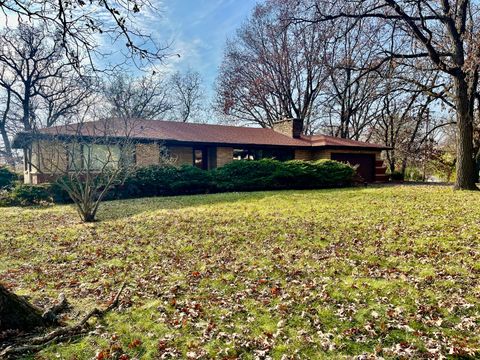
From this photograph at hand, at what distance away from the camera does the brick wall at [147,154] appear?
672 inches

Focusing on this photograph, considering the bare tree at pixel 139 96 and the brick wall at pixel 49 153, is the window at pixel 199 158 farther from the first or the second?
the brick wall at pixel 49 153

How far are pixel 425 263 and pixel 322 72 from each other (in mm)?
24602

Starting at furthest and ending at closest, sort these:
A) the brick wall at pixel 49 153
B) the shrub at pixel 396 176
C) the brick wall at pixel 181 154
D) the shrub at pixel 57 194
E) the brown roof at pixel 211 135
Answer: the shrub at pixel 396 176
the brick wall at pixel 181 154
the brown roof at pixel 211 135
the shrub at pixel 57 194
the brick wall at pixel 49 153

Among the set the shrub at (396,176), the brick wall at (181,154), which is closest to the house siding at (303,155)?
the shrub at (396,176)

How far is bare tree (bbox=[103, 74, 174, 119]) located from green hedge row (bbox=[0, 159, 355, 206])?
3.55 meters

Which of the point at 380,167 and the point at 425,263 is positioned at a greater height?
the point at 380,167

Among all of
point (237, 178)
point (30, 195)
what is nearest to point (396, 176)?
point (237, 178)

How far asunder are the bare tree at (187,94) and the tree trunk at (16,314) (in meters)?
30.7

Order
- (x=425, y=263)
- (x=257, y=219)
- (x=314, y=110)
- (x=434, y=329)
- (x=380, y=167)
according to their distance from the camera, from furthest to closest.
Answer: (x=314, y=110) < (x=380, y=167) < (x=257, y=219) < (x=425, y=263) < (x=434, y=329)

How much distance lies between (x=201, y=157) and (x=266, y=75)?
475 inches

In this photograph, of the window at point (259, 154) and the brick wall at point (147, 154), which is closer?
the brick wall at point (147, 154)

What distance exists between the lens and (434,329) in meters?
3.23

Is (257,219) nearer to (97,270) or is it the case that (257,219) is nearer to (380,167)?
(97,270)

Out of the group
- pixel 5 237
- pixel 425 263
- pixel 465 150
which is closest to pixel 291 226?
pixel 425 263
